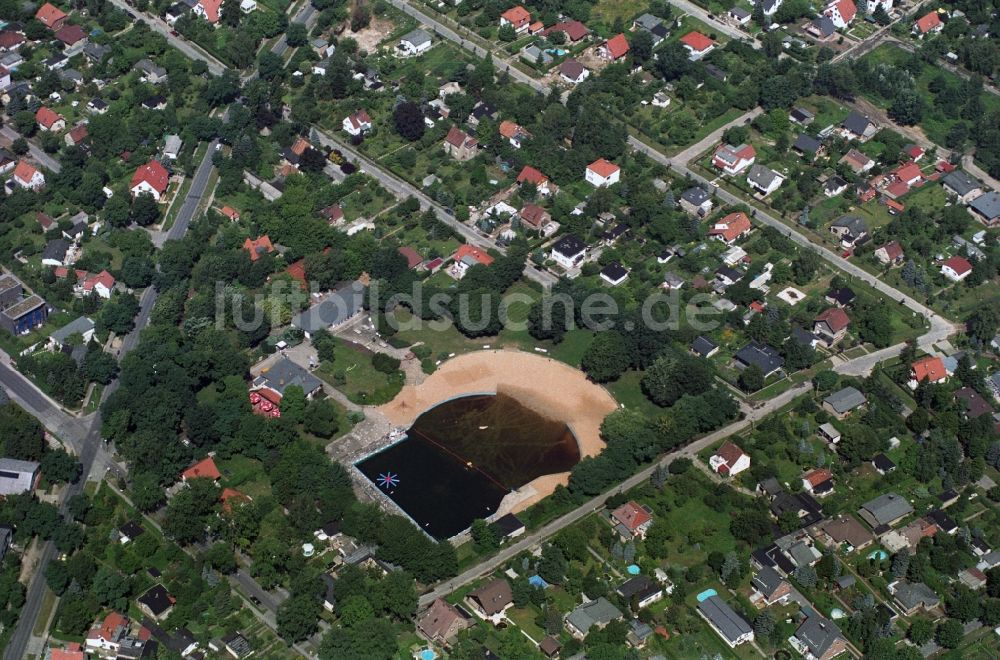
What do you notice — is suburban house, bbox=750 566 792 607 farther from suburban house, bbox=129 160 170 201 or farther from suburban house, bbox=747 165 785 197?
suburban house, bbox=129 160 170 201

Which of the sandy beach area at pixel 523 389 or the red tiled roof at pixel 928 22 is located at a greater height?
the red tiled roof at pixel 928 22

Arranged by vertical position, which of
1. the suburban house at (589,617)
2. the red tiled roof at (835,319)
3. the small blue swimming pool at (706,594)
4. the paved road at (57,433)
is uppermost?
the red tiled roof at (835,319)

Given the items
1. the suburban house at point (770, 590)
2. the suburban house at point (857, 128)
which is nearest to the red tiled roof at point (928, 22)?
the suburban house at point (857, 128)

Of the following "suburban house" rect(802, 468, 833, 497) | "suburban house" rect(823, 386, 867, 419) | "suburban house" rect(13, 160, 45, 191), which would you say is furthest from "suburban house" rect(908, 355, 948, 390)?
"suburban house" rect(13, 160, 45, 191)

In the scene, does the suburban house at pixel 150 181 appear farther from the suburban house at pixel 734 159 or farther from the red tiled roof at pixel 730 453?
the red tiled roof at pixel 730 453

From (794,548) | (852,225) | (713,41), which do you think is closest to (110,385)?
(794,548)

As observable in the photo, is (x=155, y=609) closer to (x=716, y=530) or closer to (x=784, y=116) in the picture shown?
(x=716, y=530)

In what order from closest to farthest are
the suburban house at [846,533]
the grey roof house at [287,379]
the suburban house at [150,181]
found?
1. the suburban house at [846,533]
2. the grey roof house at [287,379]
3. the suburban house at [150,181]
